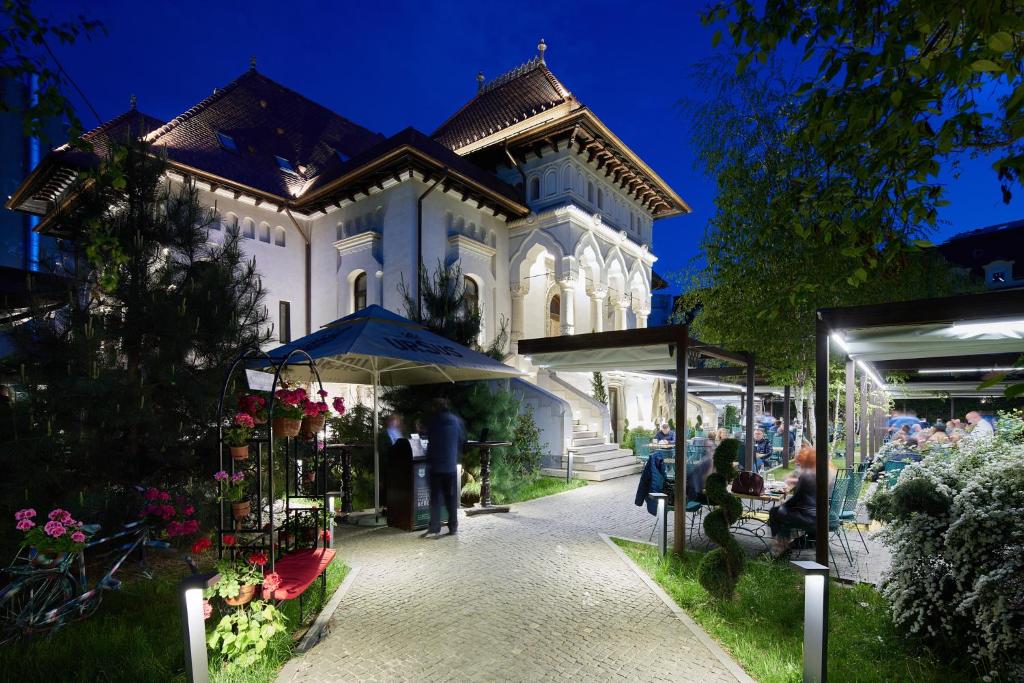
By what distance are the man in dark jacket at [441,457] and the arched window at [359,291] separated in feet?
35.7

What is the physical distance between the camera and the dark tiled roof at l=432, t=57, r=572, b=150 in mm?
19984

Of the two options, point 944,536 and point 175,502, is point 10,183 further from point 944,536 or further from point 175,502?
point 944,536

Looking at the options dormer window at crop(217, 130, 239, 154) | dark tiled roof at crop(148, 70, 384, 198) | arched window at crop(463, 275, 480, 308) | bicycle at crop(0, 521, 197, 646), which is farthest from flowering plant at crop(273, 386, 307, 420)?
dormer window at crop(217, 130, 239, 154)

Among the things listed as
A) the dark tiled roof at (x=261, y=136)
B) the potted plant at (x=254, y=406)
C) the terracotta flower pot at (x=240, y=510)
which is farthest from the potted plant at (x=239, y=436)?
the dark tiled roof at (x=261, y=136)

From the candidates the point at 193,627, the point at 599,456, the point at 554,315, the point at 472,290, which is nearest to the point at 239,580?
the point at 193,627

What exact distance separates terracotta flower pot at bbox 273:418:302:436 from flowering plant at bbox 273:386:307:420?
0.03m

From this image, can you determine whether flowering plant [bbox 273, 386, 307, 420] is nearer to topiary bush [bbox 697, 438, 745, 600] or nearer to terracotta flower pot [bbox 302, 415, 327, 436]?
terracotta flower pot [bbox 302, 415, 327, 436]

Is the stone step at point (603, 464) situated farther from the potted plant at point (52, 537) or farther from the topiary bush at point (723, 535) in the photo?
the potted plant at point (52, 537)

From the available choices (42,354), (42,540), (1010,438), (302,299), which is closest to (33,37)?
(42,354)

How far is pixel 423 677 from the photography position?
3.76 metres

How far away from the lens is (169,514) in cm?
528

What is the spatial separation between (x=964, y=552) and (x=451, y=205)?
1500cm

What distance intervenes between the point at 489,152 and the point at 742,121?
11.0m

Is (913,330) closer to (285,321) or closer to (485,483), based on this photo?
(485,483)
